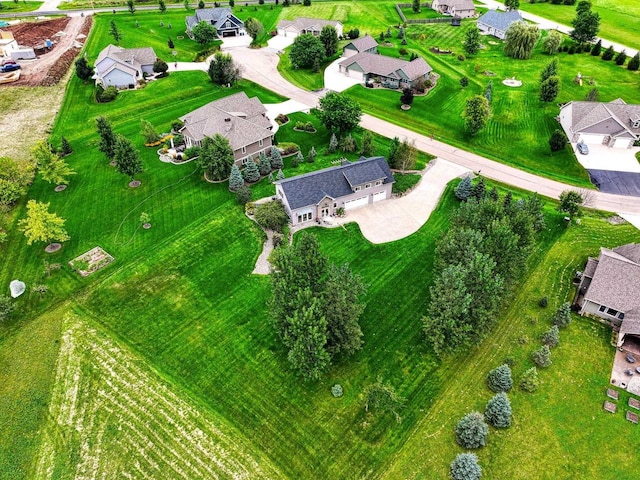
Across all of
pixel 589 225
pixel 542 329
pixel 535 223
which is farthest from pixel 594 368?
pixel 589 225

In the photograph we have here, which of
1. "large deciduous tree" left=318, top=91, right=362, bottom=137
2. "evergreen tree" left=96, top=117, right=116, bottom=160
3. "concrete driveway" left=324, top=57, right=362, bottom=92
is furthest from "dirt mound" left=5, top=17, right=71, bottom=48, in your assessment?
"large deciduous tree" left=318, top=91, right=362, bottom=137

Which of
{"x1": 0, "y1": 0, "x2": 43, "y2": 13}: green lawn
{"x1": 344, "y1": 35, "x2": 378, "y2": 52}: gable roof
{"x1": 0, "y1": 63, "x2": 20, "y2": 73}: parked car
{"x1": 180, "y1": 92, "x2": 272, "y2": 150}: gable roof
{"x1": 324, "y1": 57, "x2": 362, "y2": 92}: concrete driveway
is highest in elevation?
{"x1": 344, "y1": 35, "x2": 378, "y2": 52}: gable roof

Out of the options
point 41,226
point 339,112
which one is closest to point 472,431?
point 41,226

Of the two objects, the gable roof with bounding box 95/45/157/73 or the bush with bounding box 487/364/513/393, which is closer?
the bush with bounding box 487/364/513/393

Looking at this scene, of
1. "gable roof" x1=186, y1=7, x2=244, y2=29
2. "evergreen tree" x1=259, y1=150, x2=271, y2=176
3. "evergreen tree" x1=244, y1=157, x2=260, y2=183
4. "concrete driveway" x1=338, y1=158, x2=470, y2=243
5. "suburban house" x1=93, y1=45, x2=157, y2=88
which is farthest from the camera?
"gable roof" x1=186, y1=7, x2=244, y2=29

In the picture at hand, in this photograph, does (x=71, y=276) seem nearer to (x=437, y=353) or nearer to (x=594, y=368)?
Result: (x=437, y=353)

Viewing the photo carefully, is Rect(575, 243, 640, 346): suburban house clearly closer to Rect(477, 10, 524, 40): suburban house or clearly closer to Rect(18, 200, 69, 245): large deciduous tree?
Rect(18, 200, 69, 245): large deciduous tree

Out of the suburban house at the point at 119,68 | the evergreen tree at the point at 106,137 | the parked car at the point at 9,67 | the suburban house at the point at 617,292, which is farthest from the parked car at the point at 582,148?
the parked car at the point at 9,67

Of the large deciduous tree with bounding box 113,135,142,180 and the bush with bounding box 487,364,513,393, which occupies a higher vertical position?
the large deciduous tree with bounding box 113,135,142,180

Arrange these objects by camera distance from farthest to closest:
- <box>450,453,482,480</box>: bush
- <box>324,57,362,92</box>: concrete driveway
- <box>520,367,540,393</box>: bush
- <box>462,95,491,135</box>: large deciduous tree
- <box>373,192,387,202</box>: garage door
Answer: <box>324,57,362,92</box>: concrete driveway, <box>462,95,491,135</box>: large deciduous tree, <box>373,192,387,202</box>: garage door, <box>520,367,540,393</box>: bush, <box>450,453,482,480</box>: bush
